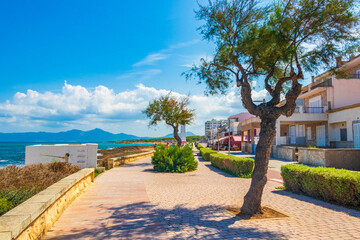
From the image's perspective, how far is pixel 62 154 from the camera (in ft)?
46.5

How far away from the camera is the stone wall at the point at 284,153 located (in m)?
21.0

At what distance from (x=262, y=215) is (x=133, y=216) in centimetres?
282

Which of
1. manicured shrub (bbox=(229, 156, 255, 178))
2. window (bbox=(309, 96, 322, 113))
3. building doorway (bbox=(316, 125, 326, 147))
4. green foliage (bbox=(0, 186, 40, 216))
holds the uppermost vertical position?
window (bbox=(309, 96, 322, 113))

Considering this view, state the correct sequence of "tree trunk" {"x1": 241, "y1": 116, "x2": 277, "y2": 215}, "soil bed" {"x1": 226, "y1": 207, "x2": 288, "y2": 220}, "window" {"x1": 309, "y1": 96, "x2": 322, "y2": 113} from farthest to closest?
1. "window" {"x1": 309, "y1": 96, "x2": 322, "y2": 113}
2. "tree trunk" {"x1": 241, "y1": 116, "x2": 277, "y2": 215}
3. "soil bed" {"x1": 226, "y1": 207, "x2": 288, "y2": 220}

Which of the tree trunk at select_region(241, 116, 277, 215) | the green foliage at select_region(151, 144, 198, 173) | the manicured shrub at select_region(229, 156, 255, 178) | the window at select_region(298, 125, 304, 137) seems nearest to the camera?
the tree trunk at select_region(241, 116, 277, 215)

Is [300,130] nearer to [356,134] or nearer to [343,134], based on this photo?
[343,134]

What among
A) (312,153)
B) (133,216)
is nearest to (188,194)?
(133,216)

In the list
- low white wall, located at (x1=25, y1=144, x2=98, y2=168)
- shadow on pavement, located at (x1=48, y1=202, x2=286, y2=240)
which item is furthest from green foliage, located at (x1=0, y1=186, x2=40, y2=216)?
low white wall, located at (x1=25, y1=144, x2=98, y2=168)

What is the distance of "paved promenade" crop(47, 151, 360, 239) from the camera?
464 centimetres

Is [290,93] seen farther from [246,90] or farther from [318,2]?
[318,2]

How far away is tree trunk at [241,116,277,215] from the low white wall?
1066cm

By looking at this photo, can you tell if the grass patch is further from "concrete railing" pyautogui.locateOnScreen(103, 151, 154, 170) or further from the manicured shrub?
the manicured shrub

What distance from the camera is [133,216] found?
18.8ft

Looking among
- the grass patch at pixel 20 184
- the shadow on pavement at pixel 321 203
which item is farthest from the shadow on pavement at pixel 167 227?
the shadow on pavement at pixel 321 203
